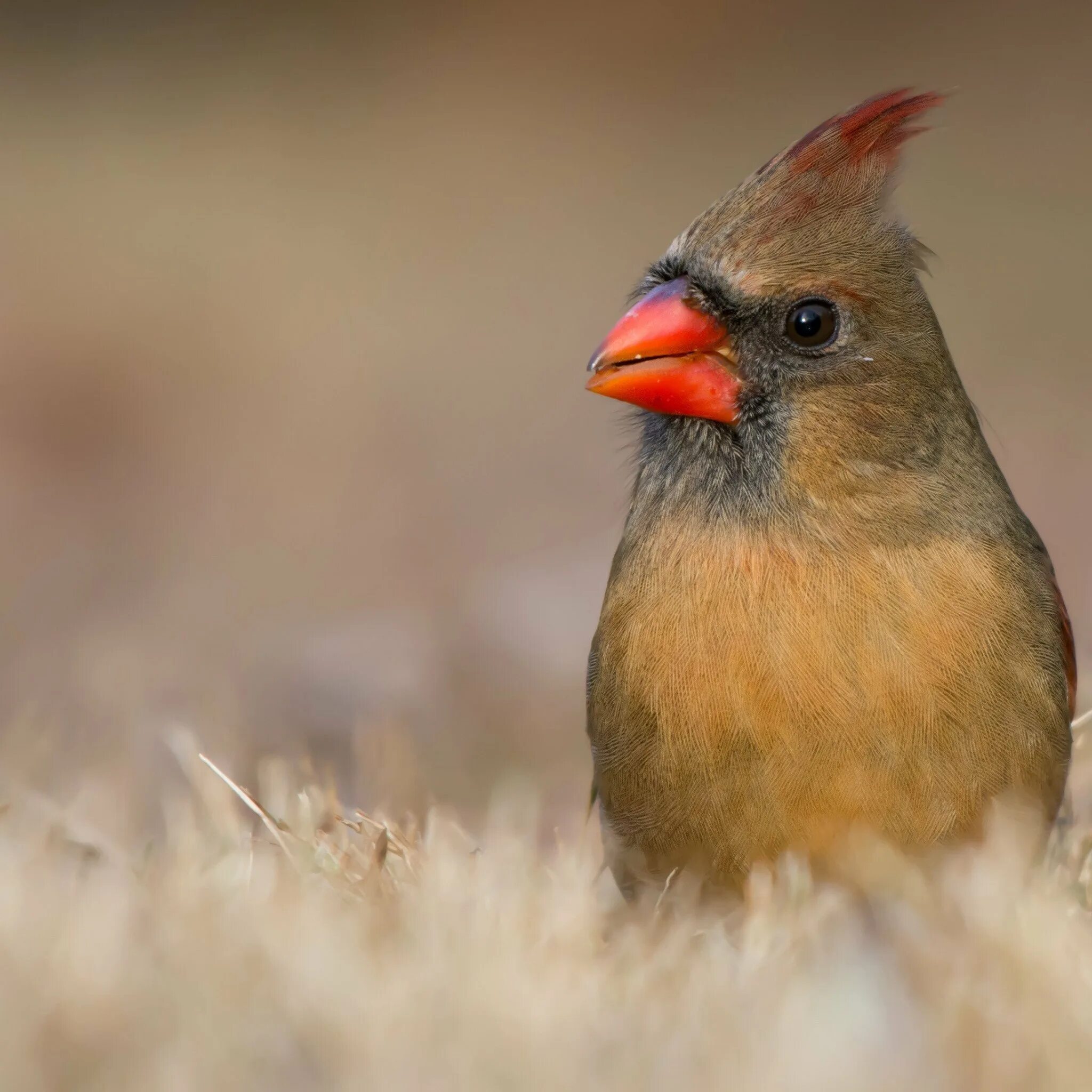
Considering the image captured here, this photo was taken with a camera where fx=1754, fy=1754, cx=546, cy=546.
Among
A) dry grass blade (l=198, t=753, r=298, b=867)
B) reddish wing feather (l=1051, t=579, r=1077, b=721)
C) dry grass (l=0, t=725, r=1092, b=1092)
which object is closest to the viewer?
dry grass (l=0, t=725, r=1092, b=1092)

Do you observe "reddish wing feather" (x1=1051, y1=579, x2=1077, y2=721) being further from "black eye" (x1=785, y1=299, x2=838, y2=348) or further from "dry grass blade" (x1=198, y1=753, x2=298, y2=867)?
"dry grass blade" (x1=198, y1=753, x2=298, y2=867)

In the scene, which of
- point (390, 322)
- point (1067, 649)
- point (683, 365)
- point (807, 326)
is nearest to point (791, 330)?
point (807, 326)

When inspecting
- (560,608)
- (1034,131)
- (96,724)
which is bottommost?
(96,724)

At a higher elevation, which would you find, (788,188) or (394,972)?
(788,188)

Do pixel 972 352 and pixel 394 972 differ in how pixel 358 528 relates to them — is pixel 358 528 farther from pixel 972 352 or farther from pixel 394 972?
pixel 394 972

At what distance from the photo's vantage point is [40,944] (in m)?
1.85

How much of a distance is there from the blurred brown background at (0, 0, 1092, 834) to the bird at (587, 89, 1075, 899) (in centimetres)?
43

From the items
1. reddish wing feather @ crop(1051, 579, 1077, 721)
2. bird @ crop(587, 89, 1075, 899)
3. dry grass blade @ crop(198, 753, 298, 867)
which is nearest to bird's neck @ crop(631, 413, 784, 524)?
bird @ crop(587, 89, 1075, 899)

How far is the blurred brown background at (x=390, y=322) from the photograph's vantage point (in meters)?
4.57

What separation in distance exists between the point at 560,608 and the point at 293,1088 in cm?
335

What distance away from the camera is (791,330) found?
8.50ft

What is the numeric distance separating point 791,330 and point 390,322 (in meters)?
5.90

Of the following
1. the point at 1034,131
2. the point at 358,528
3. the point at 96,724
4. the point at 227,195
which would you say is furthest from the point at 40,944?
the point at 1034,131

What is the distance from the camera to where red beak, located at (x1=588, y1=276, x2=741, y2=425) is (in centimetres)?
259
